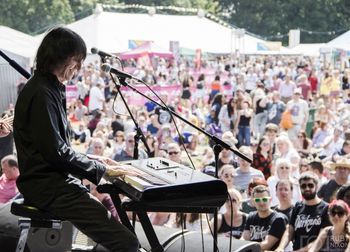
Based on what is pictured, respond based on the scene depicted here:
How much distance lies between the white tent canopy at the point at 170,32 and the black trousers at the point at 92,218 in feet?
75.2

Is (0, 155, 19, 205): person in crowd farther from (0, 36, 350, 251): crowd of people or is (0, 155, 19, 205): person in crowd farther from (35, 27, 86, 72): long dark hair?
(35, 27, 86, 72): long dark hair

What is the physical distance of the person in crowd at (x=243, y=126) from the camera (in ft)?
40.0

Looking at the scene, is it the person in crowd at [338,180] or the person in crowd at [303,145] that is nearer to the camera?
the person in crowd at [338,180]

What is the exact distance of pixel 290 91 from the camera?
1575cm

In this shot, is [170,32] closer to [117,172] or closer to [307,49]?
[307,49]

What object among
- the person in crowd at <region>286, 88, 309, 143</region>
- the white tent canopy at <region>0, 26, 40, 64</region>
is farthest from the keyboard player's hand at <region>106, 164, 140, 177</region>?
the white tent canopy at <region>0, 26, 40, 64</region>

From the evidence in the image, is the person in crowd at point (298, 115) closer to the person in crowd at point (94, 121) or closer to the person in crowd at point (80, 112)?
the person in crowd at point (94, 121)

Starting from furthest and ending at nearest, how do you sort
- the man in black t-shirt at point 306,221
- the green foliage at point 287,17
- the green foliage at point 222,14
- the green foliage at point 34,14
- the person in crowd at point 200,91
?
the green foliage at point 34,14, the green foliage at point 222,14, the green foliage at point 287,17, the person in crowd at point 200,91, the man in black t-shirt at point 306,221

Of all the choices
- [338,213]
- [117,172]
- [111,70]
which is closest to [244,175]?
[338,213]

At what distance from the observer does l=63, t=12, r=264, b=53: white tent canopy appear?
26.1 m

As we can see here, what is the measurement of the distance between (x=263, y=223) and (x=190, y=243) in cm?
177

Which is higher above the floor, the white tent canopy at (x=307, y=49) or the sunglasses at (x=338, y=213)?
the white tent canopy at (x=307, y=49)

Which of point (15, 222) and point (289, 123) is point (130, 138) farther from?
point (15, 222)

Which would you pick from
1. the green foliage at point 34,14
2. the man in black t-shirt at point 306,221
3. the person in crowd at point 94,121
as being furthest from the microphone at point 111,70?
the green foliage at point 34,14
